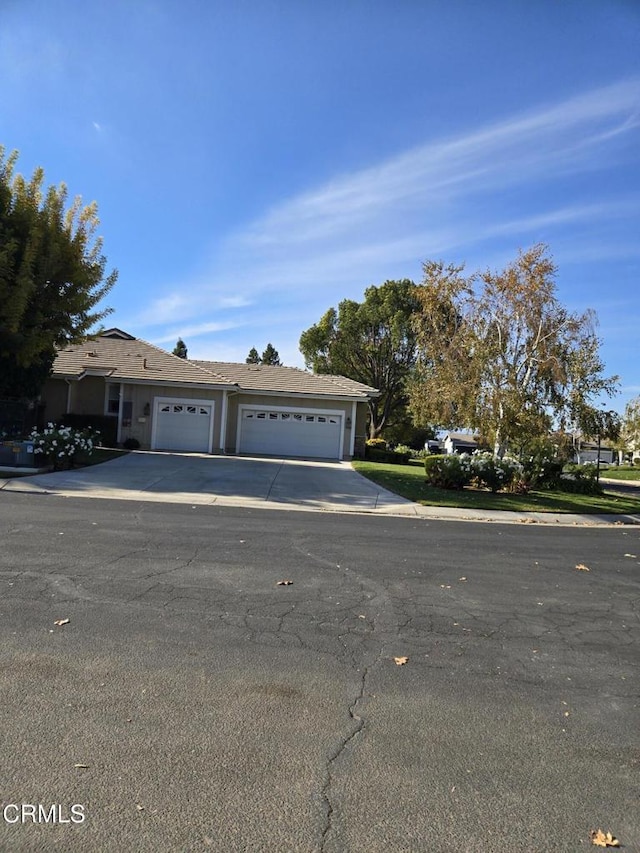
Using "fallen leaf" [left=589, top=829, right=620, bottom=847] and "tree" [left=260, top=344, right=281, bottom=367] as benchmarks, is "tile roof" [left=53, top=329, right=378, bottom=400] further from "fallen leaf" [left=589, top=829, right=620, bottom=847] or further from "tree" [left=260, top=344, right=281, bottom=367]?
"tree" [left=260, top=344, right=281, bottom=367]

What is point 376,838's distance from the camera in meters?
2.62

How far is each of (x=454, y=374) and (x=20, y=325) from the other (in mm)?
13783

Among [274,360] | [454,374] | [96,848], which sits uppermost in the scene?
[274,360]

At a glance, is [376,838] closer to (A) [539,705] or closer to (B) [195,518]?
(A) [539,705]

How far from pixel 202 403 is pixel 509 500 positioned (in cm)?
1469

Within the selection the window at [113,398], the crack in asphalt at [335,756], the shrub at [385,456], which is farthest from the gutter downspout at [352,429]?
the crack in asphalt at [335,756]

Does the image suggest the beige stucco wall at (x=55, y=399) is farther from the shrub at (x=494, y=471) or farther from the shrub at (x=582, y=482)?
the shrub at (x=582, y=482)

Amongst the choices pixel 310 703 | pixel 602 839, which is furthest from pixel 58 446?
pixel 602 839

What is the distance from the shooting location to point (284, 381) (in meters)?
29.0

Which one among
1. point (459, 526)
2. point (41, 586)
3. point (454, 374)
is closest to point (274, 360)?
point (454, 374)

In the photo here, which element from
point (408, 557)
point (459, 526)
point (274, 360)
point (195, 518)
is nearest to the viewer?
point (408, 557)

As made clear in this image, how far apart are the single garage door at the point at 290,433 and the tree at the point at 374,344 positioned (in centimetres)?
1486

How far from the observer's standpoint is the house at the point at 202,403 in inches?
1006

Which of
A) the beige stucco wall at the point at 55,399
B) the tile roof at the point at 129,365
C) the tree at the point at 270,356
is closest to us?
the tile roof at the point at 129,365
